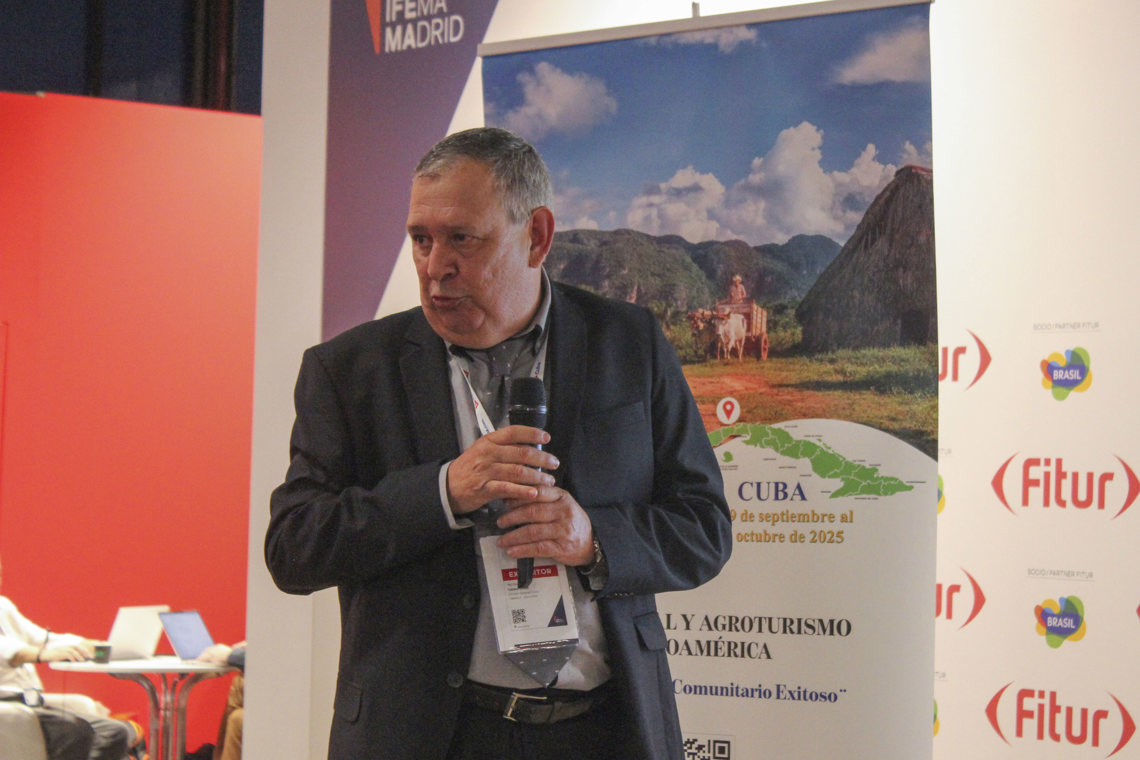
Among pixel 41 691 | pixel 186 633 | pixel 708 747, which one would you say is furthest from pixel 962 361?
pixel 41 691

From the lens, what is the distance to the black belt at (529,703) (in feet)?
5.38

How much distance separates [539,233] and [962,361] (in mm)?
1500

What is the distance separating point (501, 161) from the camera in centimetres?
181

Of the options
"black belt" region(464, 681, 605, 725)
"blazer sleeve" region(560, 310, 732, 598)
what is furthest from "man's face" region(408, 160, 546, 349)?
"black belt" region(464, 681, 605, 725)

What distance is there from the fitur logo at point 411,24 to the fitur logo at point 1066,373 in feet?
6.32

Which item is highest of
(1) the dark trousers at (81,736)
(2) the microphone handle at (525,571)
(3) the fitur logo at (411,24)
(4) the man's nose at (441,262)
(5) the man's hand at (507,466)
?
(3) the fitur logo at (411,24)

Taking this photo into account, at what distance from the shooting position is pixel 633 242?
9.41 ft

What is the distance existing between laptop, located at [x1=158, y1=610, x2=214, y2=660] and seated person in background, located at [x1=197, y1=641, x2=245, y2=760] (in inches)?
2.6

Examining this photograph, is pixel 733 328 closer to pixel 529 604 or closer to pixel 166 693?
pixel 529 604

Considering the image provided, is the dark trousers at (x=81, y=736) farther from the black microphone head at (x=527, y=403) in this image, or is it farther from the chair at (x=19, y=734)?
the black microphone head at (x=527, y=403)

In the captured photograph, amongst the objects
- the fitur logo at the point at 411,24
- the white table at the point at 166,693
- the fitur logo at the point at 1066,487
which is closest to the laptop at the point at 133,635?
the white table at the point at 166,693

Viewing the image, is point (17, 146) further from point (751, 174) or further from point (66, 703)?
point (751, 174)

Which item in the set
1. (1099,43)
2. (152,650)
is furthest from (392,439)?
(152,650)

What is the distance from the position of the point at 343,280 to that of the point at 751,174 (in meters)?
1.30
